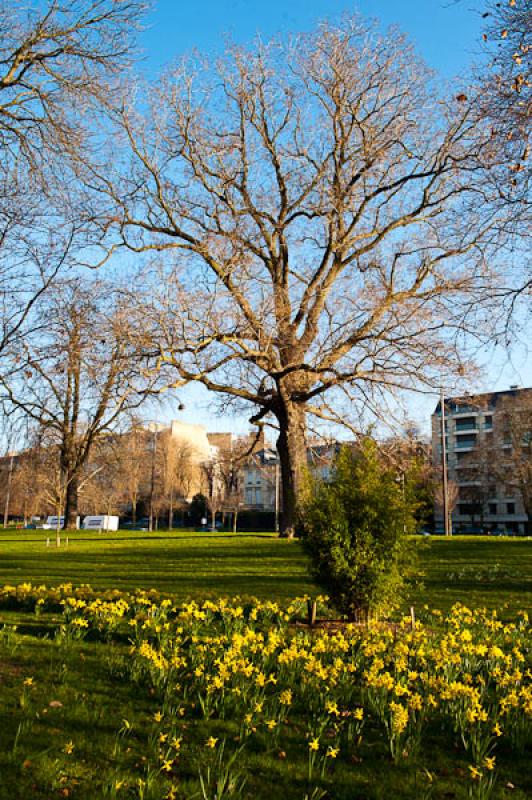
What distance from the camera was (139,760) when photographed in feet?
12.5

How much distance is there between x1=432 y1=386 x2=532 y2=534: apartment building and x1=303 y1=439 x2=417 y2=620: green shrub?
1487 inches

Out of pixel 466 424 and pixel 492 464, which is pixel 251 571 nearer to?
pixel 492 464

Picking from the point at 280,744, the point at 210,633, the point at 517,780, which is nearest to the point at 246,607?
the point at 210,633

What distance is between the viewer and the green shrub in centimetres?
728

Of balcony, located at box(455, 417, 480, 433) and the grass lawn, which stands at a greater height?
balcony, located at box(455, 417, 480, 433)

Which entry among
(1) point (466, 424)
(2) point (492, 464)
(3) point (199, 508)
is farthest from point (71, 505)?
(1) point (466, 424)

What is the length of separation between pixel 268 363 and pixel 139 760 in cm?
1599

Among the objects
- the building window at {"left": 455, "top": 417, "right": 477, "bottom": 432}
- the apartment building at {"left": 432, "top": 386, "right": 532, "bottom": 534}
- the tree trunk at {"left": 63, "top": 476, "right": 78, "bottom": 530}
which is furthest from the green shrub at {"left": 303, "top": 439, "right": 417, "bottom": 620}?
the building window at {"left": 455, "top": 417, "right": 477, "bottom": 432}

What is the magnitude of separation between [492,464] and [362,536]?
5562 centimetres

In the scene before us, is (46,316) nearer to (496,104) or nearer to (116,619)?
(116,619)

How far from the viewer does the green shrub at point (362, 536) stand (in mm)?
7281

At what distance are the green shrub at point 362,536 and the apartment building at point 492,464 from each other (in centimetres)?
3778

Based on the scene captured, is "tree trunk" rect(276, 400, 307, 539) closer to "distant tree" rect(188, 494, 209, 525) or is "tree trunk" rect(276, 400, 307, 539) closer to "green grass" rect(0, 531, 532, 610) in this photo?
"green grass" rect(0, 531, 532, 610)

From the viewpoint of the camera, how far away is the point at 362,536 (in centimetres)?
742
